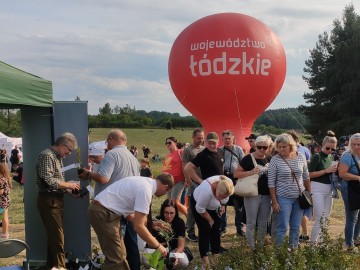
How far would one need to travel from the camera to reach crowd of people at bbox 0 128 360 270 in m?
4.26

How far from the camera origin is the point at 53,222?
5.12 metres

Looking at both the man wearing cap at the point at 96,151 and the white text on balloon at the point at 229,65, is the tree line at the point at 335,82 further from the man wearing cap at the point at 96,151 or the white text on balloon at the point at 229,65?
the man wearing cap at the point at 96,151

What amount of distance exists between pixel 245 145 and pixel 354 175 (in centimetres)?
780

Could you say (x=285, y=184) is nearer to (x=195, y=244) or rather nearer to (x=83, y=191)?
(x=195, y=244)

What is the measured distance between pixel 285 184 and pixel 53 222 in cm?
261

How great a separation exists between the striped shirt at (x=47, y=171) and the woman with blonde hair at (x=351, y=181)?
3516 mm

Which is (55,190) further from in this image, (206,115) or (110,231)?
(206,115)

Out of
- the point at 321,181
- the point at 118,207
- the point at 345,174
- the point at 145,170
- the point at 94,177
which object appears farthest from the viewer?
the point at 145,170

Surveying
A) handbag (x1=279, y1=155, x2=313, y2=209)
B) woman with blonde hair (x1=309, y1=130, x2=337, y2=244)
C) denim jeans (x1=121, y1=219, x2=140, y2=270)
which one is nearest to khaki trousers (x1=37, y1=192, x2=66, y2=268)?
denim jeans (x1=121, y1=219, x2=140, y2=270)

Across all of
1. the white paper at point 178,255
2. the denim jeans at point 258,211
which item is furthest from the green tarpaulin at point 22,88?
the denim jeans at point 258,211

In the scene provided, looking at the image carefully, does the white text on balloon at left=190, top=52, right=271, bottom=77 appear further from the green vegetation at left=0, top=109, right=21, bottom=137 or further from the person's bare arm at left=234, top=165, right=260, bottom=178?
the green vegetation at left=0, top=109, right=21, bottom=137

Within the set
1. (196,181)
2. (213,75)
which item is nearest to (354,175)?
(196,181)

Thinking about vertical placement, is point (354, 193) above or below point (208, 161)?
below

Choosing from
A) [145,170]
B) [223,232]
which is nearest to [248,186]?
[223,232]
